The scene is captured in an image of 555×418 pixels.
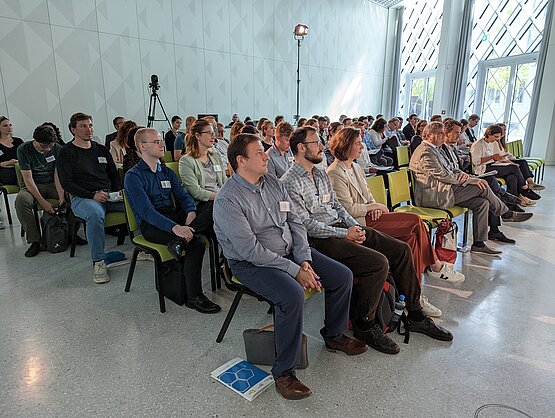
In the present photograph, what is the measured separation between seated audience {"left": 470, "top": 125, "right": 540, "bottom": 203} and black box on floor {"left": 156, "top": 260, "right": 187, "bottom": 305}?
13.8ft

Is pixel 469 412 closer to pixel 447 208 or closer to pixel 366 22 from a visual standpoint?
pixel 447 208

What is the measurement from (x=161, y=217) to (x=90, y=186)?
124 centimetres

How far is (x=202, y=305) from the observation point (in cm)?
256

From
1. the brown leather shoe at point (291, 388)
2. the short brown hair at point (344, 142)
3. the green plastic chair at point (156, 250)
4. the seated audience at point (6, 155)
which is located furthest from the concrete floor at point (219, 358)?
the seated audience at point (6, 155)

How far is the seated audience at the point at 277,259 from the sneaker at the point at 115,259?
1.78 m

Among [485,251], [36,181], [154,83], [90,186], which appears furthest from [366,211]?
[154,83]

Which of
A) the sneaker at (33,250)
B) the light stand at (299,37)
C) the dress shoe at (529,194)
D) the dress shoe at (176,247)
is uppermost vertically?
the light stand at (299,37)

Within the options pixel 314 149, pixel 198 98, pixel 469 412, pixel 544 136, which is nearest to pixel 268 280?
pixel 314 149

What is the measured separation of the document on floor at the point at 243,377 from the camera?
180cm

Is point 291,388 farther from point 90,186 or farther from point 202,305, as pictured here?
point 90,186

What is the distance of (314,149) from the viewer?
236 centimetres

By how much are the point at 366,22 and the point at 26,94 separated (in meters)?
10.1

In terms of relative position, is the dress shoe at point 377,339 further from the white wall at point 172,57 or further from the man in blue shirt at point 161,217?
the white wall at point 172,57

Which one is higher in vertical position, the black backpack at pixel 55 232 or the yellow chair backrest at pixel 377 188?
the yellow chair backrest at pixel 377 188
